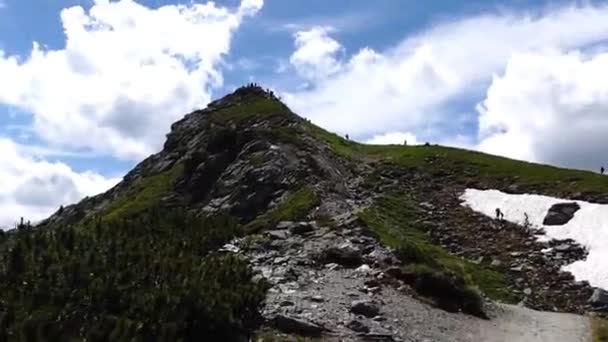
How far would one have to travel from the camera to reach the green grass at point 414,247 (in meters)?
37.0

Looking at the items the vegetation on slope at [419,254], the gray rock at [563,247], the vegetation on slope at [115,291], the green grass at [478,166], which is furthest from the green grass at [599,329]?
the green grass at [478,166]

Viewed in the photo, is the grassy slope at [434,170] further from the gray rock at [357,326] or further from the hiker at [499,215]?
the gray rock at [357,326]

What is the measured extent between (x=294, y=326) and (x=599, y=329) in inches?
649

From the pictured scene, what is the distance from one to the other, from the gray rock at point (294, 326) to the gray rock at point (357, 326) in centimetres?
144

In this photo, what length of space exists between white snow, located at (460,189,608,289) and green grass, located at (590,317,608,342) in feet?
20.8

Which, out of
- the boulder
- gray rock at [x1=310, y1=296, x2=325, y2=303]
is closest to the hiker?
the boulder

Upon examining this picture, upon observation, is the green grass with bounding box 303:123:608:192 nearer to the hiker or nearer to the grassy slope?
the grassy slope

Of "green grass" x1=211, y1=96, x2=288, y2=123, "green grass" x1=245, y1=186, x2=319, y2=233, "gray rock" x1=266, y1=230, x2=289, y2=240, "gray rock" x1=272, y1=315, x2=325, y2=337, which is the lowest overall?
"gray rock" x1=272, y1=315, x2=325, y2=337

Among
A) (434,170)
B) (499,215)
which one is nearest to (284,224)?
(499,215)

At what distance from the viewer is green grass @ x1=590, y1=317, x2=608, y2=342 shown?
105ft

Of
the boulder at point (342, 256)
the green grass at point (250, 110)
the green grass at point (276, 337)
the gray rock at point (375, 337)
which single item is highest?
the green grass at point (250, 110)

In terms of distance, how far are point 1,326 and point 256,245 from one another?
73.0ft

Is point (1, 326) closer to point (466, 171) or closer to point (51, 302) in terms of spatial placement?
point (51, 302)

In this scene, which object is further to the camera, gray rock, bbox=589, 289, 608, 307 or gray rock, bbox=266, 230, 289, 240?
gray rock, bbox=266, 230, 289, 240
